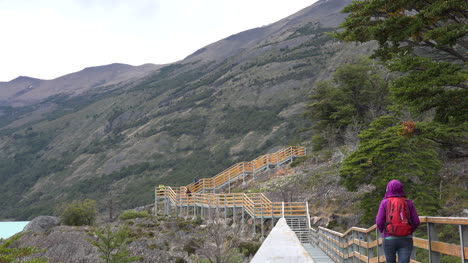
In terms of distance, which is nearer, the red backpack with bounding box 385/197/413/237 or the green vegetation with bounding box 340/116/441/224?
the red backpack with bounding box 385/197/413/237

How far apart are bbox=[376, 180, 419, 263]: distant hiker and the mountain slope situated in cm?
7446

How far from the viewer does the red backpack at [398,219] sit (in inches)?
176

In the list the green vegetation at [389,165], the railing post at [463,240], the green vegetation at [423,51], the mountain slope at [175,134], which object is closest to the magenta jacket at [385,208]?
the railing post at [463,240]

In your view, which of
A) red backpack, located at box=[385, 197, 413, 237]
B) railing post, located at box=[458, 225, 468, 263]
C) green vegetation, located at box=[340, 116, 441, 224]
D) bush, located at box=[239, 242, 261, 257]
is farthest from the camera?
bush, located at box=[239, 242, 261, 257]

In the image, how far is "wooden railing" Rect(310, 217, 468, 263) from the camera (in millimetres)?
3412

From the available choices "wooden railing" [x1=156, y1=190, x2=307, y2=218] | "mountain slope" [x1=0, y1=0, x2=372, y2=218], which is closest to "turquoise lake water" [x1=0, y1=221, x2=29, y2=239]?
"mountain slope" [x1=0, y1=0, x2=372, y2=218]

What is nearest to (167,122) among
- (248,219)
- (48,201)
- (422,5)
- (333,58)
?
(48,201)

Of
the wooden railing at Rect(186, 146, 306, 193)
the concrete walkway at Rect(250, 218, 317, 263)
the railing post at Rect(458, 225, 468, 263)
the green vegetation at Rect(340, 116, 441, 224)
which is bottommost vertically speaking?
the wooden railing at Rect(186, 146, 306, 193)

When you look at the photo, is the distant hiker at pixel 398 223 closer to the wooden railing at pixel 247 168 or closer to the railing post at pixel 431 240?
the railing post at pixel 431 240

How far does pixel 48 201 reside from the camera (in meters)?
101

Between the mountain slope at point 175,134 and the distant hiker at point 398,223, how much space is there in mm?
74460

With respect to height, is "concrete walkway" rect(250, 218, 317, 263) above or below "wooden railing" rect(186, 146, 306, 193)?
above

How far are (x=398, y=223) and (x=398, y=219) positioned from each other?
0.04 metres

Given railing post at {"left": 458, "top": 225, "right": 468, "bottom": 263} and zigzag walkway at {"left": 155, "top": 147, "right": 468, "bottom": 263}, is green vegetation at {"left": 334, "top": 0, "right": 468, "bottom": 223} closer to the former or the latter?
zigzag walkway at {"left": 155, "top": 147, "right": 468, "bottom": 263}
